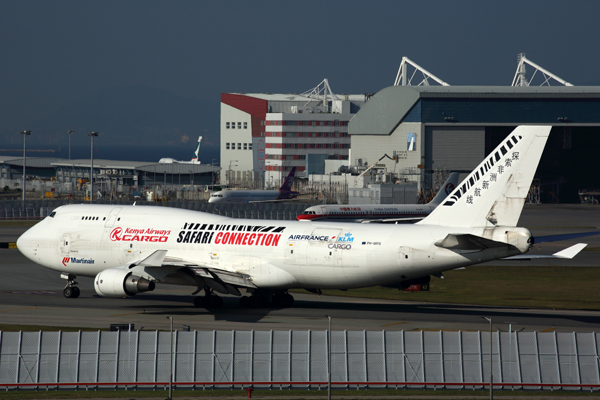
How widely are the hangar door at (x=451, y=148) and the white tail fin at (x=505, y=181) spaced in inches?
4216

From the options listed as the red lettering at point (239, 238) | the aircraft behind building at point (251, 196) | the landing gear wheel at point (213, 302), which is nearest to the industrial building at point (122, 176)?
the aircraft behind building at point (251, 196)

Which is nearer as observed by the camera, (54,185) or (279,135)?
(54,185)

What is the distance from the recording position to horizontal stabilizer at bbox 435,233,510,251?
3066cm

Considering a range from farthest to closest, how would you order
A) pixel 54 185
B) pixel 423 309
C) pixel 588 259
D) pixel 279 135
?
pixel 279 135
pixel 54 185
pixel 588 259
pixel 423 309

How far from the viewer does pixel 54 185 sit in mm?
163125

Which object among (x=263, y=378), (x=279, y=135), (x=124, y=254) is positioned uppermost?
(x=279, y=135)

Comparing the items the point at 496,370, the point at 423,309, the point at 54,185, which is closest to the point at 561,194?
the point at 54,185

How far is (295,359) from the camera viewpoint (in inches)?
942

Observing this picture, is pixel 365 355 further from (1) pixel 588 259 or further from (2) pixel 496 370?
(1) pixel 588 259

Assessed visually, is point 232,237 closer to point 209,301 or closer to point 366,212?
point 209,301

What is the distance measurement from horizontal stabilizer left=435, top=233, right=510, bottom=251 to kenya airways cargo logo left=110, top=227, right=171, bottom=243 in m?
15.2

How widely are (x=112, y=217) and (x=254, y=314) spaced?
10.4m

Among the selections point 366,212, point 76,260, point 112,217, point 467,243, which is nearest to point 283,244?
point 467,243

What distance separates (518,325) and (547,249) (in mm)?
42789
